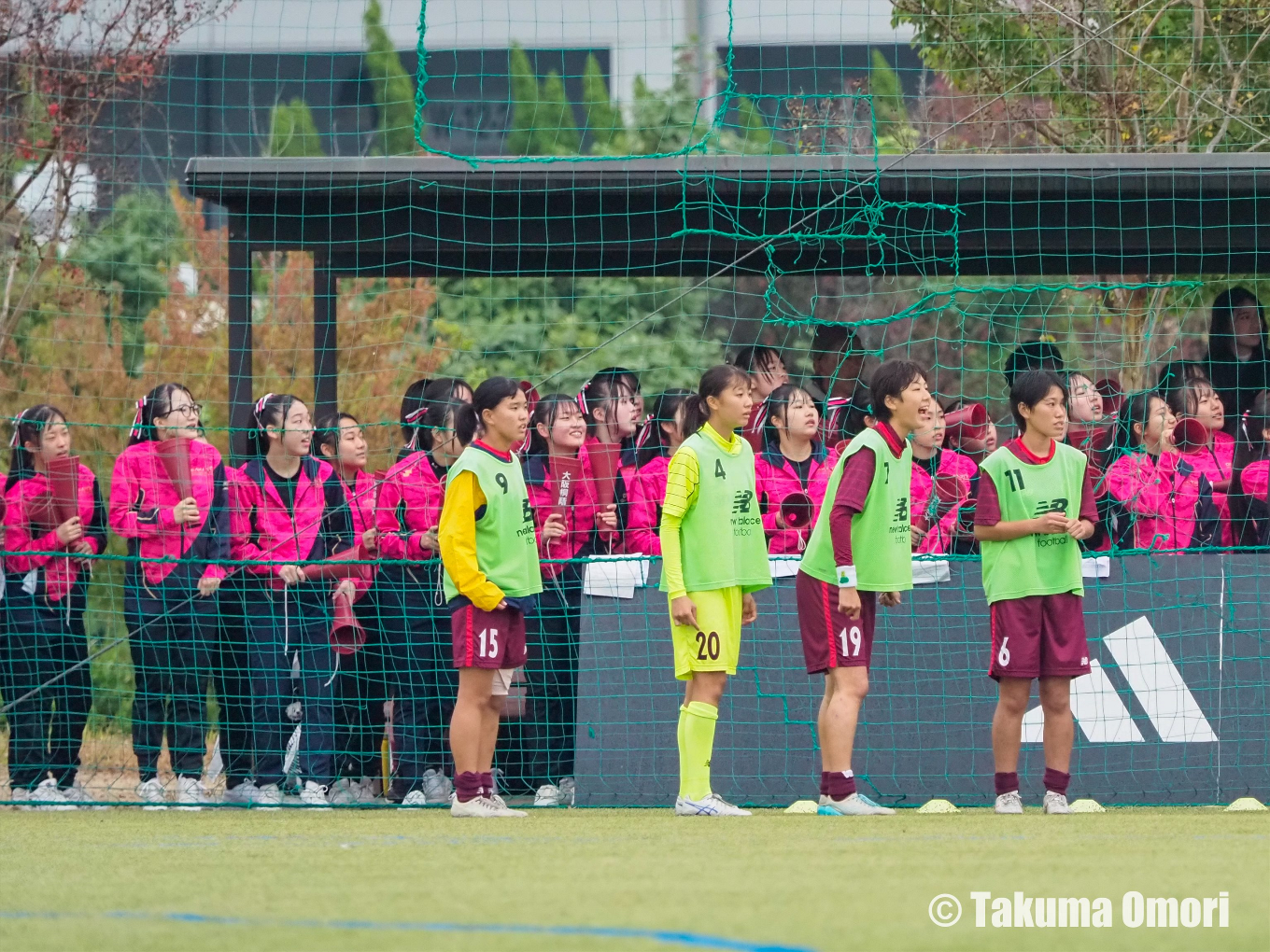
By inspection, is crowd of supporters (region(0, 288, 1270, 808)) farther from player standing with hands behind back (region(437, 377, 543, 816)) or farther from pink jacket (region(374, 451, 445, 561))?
player standing with hands behind back (region(437, 377, 543, 816))

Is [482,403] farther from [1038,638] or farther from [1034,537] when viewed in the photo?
[1038,638]

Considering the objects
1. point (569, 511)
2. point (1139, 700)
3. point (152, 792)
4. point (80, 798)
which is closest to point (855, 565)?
point (1139, 700)

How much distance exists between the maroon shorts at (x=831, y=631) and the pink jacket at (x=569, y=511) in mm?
1930

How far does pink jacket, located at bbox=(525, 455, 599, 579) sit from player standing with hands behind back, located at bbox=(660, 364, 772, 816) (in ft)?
5.56

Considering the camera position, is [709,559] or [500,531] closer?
[709,559]

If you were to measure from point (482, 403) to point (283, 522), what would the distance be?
1.82 meters

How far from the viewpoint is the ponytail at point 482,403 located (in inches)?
291

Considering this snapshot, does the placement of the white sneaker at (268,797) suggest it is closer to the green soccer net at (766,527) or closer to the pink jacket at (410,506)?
the green soccer net at (766,527)

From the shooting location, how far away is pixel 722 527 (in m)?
7.18

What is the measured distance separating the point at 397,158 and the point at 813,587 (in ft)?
9.91

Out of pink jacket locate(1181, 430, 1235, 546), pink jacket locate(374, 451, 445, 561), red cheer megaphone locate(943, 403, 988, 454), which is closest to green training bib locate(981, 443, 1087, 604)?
red cheer megaphone locate(943, 403, 988, 454)

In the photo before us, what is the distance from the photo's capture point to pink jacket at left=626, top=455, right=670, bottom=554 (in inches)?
348

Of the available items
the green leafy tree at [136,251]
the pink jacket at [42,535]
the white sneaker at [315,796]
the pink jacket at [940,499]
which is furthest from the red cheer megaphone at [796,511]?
the green leafy tree at [136,251]

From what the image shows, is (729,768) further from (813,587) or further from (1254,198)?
(1254,198)
